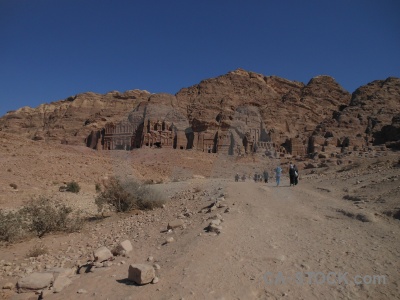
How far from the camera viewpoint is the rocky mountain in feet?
184

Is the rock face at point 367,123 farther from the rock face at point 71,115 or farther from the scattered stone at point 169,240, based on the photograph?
the rock face at point 71,115

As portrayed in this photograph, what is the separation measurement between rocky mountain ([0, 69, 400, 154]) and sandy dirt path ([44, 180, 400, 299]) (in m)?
44.5

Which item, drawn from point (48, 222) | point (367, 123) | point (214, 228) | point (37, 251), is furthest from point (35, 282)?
point (367, 123)

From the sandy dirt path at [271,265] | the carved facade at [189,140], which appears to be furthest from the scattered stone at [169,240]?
the carved facade at [189,140]

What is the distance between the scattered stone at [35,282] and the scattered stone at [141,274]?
4.49ft

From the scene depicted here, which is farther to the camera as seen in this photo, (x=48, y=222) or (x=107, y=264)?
(x=48, y=222)

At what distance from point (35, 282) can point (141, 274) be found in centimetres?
177

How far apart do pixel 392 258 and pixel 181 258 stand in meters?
3.03

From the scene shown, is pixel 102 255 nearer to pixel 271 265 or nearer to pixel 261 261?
pixel 261 261

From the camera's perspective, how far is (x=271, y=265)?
387cm

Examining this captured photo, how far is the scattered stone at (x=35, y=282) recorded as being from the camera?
4090mm

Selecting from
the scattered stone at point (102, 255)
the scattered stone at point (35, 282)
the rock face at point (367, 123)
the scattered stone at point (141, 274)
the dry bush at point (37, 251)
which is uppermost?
the rock face at point (367, 123)

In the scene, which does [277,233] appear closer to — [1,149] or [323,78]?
[1,149]

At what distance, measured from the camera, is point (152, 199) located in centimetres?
1014
